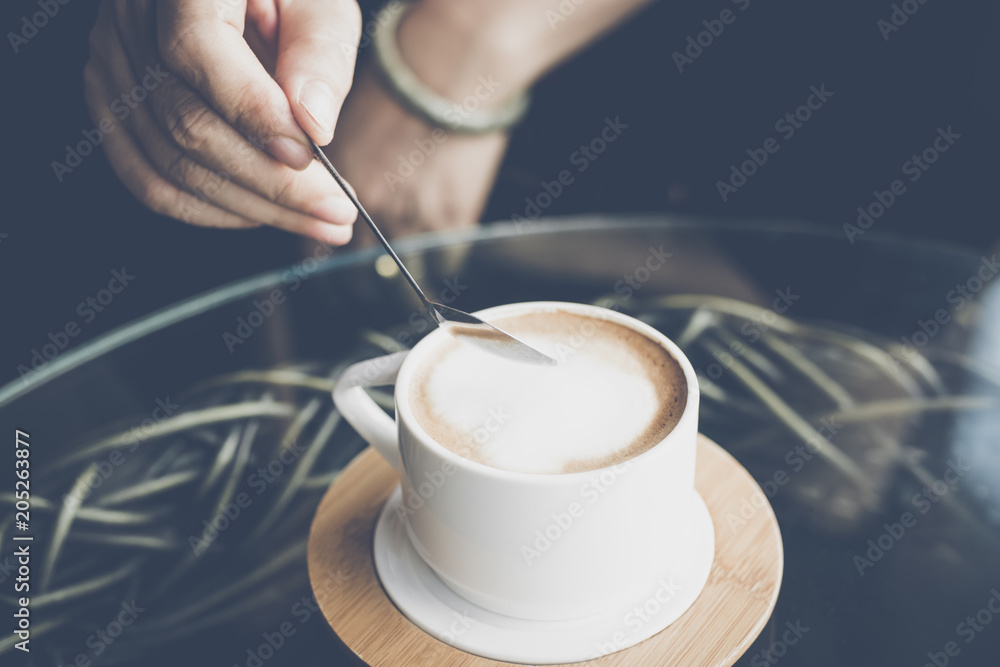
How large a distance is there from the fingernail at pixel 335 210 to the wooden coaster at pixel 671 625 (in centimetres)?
21

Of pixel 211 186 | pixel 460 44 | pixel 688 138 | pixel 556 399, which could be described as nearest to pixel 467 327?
pixel 556 399

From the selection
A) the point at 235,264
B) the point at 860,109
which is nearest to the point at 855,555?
the point at 860,109

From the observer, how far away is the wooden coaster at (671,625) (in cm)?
47

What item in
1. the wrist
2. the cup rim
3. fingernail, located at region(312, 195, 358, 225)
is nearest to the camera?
the cup rim

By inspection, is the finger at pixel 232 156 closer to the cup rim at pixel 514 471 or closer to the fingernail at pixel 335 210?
the fingernail at pixel 335 210

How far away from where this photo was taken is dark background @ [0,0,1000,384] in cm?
122

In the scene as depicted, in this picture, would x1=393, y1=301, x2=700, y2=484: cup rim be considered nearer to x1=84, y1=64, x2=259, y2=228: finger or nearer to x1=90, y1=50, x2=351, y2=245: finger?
x1=90, y1=50, x2=351, y2=245: finger

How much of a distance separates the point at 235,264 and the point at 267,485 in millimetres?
777

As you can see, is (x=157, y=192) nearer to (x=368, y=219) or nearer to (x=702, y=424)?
(x=368, y=219)

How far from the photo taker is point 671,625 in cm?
48

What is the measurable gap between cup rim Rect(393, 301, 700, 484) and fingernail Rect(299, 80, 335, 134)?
18 cm

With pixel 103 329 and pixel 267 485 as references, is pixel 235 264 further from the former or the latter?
pixel 267 485

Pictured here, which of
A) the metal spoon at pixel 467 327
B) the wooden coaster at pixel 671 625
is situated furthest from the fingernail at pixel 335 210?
the wooden coaster at pixel 671 625

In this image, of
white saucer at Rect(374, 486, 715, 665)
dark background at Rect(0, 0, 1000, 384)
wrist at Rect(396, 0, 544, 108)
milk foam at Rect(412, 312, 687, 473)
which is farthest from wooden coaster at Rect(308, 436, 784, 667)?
dark background at Rect(0, 0, 1000, 384)
